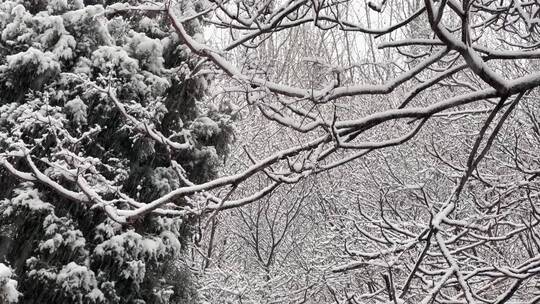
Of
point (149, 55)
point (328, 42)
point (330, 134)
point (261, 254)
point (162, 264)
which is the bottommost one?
point (330, 134)

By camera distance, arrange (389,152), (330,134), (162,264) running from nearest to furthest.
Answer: (330,134)
(162,264)
(389,152)

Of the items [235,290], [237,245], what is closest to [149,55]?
[235,290]

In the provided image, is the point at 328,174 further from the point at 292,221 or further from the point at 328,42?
the point at 328,42

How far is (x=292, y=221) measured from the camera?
477 inches

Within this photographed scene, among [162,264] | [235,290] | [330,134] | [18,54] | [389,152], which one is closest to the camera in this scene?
[330,134]

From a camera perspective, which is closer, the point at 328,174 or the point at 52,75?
the point at 52,75

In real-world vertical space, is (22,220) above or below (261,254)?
below

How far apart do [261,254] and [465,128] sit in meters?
5.23

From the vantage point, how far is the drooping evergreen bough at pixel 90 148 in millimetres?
6770

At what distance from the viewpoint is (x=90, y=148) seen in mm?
7359

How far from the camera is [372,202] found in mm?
10281

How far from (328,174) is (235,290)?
322 centimetres

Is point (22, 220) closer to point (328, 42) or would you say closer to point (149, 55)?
point (149, 55)

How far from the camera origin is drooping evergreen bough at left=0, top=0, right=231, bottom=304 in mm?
6770
